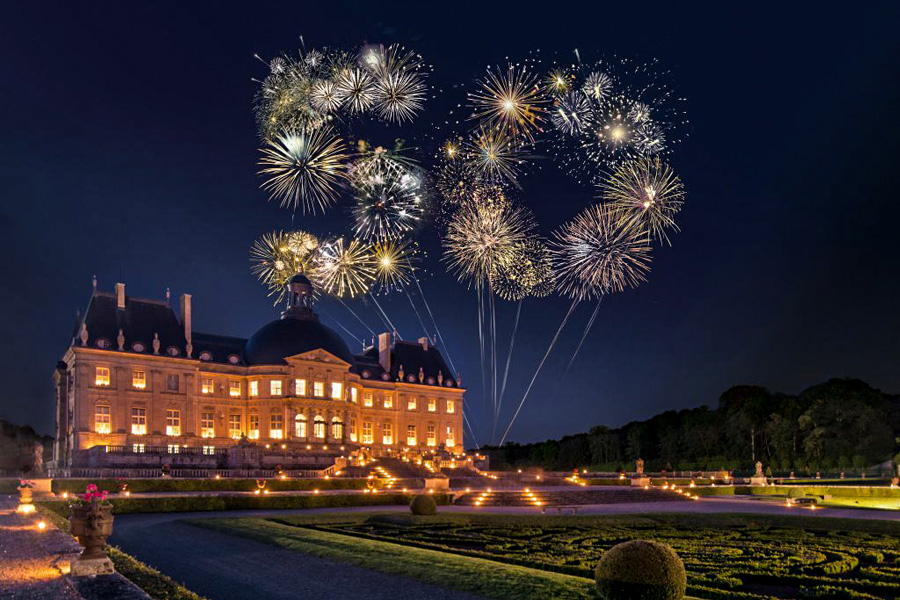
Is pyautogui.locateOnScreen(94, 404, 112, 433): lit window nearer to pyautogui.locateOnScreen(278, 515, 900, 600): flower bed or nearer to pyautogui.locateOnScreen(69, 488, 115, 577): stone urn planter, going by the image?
pyautogui.locateOnScreen(278, 515, 900, 600): flower bed

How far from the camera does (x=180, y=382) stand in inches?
2985

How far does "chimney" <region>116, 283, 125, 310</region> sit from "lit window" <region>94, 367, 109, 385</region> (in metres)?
7.30

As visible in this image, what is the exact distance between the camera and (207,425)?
258ft

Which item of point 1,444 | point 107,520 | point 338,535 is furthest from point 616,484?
point 1,444

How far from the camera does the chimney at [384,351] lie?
96.2m

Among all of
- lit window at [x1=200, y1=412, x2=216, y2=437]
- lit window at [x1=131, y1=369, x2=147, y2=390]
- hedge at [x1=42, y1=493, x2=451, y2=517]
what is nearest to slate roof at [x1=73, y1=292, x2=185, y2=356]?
lit window at [x1=131, y1=369, x2=147, y2=390]

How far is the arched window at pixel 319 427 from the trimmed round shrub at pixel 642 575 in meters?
71.2

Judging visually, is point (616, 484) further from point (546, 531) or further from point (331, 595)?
point (331, 595)

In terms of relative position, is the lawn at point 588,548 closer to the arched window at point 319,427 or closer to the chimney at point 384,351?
the arched window at point 319,427

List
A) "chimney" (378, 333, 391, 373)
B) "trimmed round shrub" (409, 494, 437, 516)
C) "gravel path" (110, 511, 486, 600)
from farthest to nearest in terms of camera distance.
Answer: "chimney" (378, 333, 391, 373) → "trimmed round shrub" (409, 494, 437, 516) → "gravel path" (110, 511, 486, 600)

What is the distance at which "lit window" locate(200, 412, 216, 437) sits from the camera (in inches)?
3081

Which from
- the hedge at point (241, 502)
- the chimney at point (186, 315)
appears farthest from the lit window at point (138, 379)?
the hedge at point (241, 502)

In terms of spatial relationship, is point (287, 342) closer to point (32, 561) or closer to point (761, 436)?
point (761, 436)

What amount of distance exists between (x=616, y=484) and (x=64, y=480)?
124 ft
